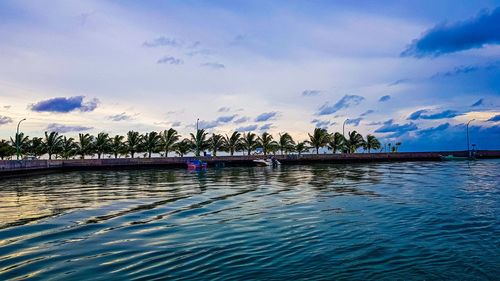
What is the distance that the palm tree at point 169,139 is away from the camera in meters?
123

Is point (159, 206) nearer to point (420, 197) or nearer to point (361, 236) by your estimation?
point (361, 236)

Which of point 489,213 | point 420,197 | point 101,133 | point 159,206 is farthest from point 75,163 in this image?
point 489,213

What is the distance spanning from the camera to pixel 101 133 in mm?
125438

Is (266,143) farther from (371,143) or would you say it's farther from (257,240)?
(257,240)

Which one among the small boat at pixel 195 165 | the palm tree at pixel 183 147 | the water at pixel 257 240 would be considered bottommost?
the water at pixel 257 240

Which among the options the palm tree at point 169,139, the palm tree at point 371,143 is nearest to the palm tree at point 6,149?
the palm tree at point 169,139

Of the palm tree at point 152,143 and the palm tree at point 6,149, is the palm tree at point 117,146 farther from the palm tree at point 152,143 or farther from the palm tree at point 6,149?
the palm tree at point 6,149

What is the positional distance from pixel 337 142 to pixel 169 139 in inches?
2212

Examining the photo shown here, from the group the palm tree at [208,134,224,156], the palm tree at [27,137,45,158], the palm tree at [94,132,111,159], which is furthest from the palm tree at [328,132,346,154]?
the palm tree at [27,137,45,158]

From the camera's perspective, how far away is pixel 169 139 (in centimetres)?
12294

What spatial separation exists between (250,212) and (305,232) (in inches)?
249

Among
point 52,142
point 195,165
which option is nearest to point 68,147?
point 52,142

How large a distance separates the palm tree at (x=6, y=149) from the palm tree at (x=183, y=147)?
47.6 metres

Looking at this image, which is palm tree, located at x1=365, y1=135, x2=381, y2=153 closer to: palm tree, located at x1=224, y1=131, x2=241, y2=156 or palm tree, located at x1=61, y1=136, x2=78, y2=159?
palm tree, located at x1=224, y1=131, x2=241, y2=156
